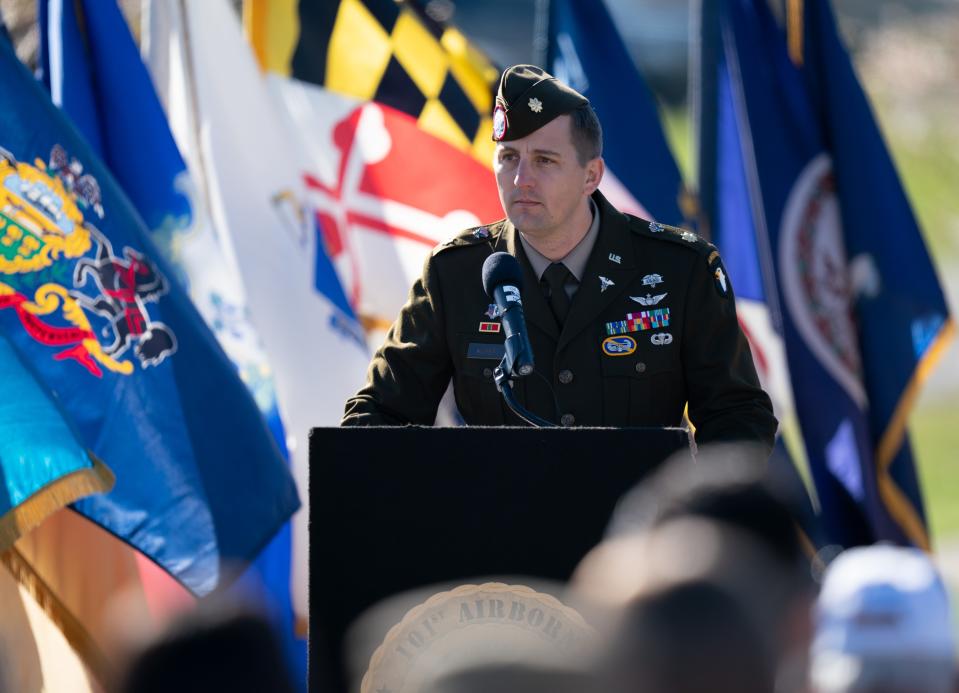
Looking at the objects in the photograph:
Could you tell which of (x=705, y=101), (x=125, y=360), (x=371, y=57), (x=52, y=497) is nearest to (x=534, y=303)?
(x=52, y=497)

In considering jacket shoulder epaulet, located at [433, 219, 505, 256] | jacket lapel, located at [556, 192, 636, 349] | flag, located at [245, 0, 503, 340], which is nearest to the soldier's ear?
jacket lapel, located at [556, 192, 636, 349]

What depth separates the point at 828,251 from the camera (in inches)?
323

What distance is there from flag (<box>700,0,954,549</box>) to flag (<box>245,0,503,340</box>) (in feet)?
4.55

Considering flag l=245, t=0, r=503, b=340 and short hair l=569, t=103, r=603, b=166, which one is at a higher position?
flag l=245, t=0, r=503, b=340

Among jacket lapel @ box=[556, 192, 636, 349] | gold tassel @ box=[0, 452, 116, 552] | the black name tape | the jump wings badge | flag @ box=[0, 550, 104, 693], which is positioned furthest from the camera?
the jump wings badge

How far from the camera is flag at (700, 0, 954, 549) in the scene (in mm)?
8008

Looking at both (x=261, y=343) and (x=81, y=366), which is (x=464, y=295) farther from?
(x=261, y=343)

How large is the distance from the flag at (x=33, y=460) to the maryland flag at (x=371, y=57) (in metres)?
3.08

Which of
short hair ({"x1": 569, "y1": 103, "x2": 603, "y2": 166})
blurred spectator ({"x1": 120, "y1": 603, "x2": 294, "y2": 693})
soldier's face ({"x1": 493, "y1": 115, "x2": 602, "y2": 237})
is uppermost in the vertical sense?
short hair ({"x1": 569, "y1": 103, "x2": 603, "y2": 166})

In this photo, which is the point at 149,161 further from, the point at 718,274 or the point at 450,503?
the point at 450,503

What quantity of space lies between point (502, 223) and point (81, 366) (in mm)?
1609

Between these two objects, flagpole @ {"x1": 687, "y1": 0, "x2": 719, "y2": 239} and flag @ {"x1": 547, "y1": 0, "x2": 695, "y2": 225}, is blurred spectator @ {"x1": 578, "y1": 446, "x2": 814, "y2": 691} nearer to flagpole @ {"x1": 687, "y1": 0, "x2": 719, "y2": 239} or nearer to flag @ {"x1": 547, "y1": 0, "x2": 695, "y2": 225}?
flag @ {"x1": 547, "y1": 0, "x2": 695, "y2": 225}

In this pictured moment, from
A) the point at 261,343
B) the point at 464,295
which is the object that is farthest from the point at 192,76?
the point at 464,295

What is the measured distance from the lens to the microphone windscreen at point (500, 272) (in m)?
3.39
